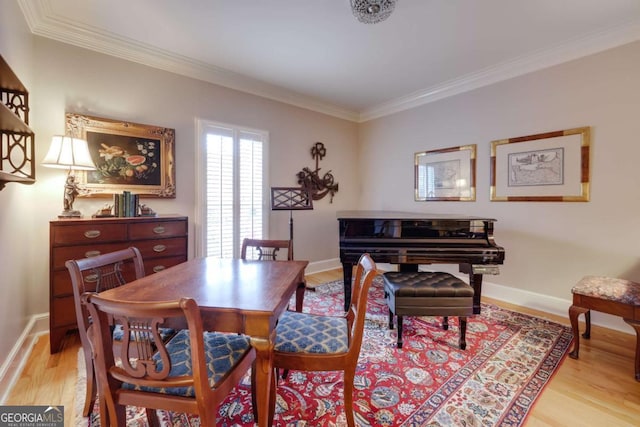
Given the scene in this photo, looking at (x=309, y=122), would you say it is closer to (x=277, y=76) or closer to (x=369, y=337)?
(x=277, y=76)

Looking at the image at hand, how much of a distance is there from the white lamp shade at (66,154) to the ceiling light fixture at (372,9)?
8.30ft

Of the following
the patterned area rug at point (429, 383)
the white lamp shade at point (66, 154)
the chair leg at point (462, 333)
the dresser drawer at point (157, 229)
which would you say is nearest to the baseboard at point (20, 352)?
the patterned area rug at point (429, 383)

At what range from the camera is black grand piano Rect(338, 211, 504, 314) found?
8.04 feet

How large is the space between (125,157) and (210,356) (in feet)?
8.13

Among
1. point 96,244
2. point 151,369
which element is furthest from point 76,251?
point 151,369

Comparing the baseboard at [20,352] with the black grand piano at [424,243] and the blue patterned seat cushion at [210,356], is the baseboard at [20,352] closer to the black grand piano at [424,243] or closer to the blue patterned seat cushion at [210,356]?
the blue patterned seat cushion at [210,356]

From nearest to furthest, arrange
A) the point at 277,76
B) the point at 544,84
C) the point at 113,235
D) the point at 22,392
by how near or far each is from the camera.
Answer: the point at 22,392 < the point at 113,235 < the point at 544,84 < the point at 277,76

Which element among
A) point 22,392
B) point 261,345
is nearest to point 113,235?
point 22,392

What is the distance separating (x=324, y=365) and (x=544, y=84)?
3.65 m

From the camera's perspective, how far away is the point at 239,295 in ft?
4.16

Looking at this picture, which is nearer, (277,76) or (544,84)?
(544,84)

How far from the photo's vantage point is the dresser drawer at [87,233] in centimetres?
209

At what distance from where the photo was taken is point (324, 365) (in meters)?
1.33

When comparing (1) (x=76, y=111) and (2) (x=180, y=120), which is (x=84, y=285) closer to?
(1) (x=76, y=111)
